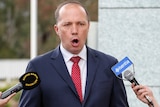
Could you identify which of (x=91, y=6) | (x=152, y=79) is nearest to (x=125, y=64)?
(x=152, y=79)

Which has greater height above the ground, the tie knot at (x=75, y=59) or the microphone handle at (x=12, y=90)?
the tie knot at (x=75, y=59)

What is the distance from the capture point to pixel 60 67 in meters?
4.18

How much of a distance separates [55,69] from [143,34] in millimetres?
1661

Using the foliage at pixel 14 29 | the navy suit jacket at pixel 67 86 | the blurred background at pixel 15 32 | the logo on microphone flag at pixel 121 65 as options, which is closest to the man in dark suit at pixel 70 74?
the navy suit jacket at pixel 67 86

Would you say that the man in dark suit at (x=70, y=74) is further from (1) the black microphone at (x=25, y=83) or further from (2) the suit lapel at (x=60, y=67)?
(1) the black microphone at (x=25, y=83)

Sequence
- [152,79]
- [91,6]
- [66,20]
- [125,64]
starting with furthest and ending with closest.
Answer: [91,6] < [152,79] < [66,20] < [125,64]

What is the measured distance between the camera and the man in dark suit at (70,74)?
4.08 metres

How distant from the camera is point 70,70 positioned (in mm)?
4207

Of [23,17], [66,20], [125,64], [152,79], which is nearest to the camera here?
[125,64]

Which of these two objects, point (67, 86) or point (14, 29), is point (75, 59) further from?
point (14, 29)

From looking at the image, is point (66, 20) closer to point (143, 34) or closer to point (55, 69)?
point (55, 69)

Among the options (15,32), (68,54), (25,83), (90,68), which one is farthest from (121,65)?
(15,32)

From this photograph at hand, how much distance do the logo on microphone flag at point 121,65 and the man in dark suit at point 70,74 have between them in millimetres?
228

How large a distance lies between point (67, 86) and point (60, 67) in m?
0.16
